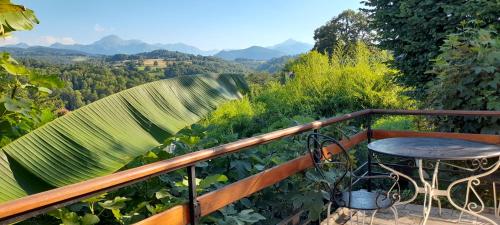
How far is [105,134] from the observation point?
1804 mm

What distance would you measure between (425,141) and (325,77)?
7.00m

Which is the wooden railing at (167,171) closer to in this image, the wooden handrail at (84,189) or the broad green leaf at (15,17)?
the wooden handrail at (84,189)

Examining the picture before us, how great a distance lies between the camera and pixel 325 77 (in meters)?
9.61

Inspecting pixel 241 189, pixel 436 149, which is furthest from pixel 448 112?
pixel 241 189

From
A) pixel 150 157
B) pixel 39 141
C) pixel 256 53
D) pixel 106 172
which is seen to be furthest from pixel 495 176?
pixel 256 53

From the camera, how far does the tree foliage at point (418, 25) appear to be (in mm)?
5559

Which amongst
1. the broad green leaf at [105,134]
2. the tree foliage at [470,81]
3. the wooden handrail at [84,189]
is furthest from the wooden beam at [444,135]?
the wooden handrail at [84,189]

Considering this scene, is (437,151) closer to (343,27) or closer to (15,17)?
(15,17)

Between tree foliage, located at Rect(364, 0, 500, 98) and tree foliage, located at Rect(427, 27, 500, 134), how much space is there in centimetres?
181

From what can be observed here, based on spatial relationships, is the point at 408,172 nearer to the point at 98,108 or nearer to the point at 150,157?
the point at 150,157

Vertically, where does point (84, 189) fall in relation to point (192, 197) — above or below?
above

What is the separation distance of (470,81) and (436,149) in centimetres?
158

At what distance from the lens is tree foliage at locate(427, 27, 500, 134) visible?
11.6 feet

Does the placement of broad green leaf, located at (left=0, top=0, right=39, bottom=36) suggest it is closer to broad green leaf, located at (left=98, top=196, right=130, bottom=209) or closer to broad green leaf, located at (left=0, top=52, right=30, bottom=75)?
broad green leaf, located at (left=0, top=52, right=30, bottom=75)
